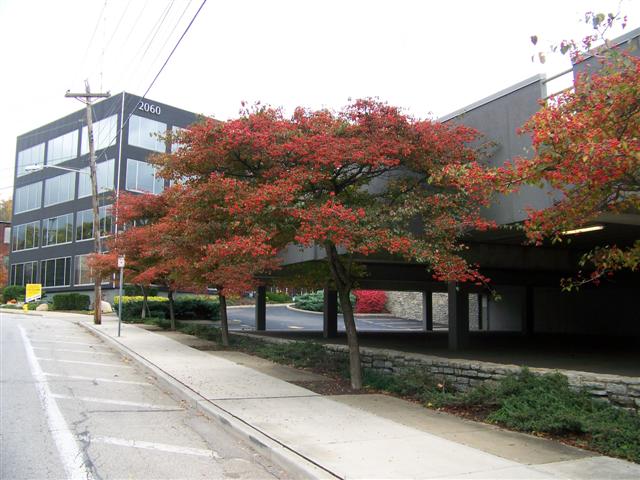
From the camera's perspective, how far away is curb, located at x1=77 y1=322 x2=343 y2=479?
18.4ft

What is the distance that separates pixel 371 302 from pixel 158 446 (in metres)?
42.2

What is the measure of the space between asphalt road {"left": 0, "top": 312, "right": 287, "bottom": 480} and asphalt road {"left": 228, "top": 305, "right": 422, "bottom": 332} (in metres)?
20.4

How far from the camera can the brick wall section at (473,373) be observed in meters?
7.19

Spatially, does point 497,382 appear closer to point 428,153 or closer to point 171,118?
point 428,153

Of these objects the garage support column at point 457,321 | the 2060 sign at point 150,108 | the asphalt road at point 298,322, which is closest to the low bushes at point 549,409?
the garage support column at point 457,321

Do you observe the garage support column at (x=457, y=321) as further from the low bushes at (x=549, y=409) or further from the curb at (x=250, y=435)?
the curb at (x=250, y=435)

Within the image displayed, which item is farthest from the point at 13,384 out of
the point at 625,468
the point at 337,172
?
the point at 625,468

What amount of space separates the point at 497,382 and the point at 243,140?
565cm

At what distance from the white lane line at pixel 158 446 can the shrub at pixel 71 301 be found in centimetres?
3837

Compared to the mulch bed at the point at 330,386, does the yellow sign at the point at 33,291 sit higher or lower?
higher

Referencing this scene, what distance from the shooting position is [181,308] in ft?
117

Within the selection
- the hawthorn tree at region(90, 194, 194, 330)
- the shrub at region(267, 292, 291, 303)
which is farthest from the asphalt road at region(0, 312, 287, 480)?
the shrub at region(267, 292, 291, 303)

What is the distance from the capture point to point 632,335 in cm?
2464

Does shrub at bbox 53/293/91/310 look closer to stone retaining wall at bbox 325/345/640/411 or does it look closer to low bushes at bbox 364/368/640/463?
stone retaining wall at bbox 325/345/640/411
